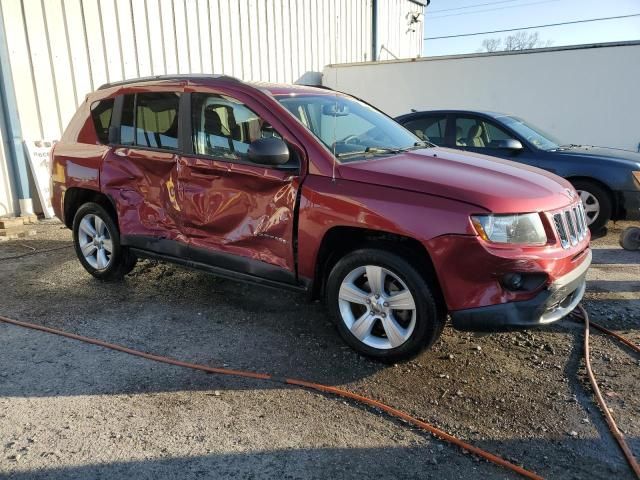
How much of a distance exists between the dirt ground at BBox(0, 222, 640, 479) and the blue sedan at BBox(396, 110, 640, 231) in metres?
2.44

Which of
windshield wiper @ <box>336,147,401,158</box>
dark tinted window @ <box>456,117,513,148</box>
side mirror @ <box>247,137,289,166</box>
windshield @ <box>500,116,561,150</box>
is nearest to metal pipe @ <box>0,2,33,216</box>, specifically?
side mirror @ <box>247,137,289,166</box>

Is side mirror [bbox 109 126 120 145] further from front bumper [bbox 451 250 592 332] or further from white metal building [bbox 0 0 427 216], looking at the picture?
white metal building [bbox 0 0 427 216]

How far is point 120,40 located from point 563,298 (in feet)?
28.6

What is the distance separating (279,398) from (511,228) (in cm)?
167

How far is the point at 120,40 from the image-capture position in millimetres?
9070

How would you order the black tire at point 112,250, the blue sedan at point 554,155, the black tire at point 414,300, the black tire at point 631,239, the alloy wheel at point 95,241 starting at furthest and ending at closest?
the blue sedan at point 554,155 → the black tire at point 631,239 → the alloy wheel at point 95,241 → the black tire at point 112,250 → the black tire at point 414,300

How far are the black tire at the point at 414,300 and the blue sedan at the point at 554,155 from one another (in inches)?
163

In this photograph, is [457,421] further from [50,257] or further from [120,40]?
[120,40]

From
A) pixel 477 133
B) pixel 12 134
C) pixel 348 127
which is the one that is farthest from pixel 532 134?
pixel 12 134

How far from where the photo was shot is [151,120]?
4387 millimetres

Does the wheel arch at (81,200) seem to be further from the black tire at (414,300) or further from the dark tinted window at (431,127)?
the dark tinted window at (431,127)

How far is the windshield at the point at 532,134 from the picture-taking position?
277 inches

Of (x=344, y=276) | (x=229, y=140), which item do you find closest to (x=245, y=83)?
(x=229, y=140)

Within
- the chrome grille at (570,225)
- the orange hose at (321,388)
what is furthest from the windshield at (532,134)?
the orange hose at (321,388)
